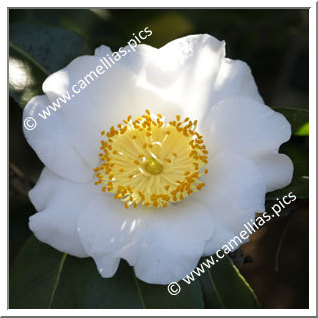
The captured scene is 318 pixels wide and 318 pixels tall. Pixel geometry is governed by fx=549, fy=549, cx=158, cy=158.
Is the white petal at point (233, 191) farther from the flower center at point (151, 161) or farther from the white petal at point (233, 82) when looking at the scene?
the white petal at point (233, 82)

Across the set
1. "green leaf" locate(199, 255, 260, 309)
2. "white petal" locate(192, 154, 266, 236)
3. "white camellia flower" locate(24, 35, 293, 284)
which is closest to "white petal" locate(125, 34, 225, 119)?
"white camellia flower" locate(24, 35, 293, 284)

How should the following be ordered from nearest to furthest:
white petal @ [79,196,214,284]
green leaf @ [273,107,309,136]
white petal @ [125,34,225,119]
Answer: white petal @ [79,196,214,284] < white petal @ [125,34,225,119] < green leaf @ [273,107,309,136]

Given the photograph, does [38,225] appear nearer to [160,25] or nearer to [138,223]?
[138,223]

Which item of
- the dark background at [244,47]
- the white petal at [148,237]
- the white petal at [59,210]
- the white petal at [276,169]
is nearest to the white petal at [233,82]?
the white petal at [276,169]

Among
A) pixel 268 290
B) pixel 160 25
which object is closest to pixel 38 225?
pixel 268 290

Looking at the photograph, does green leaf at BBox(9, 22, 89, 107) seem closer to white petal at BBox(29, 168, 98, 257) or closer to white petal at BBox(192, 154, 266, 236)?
white petal at BBox(29, 168, 98, 257)
